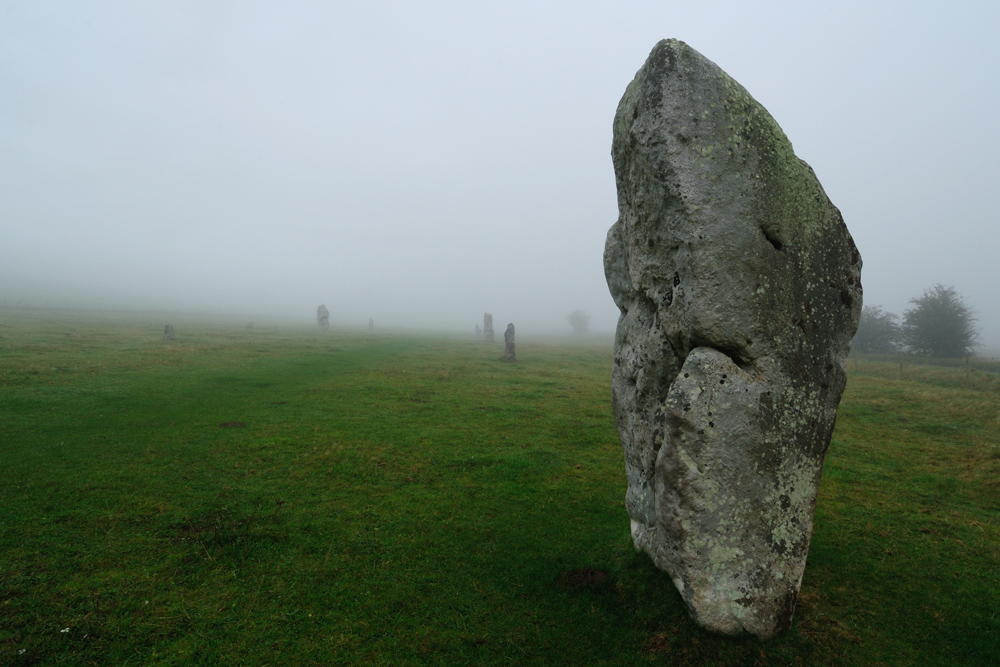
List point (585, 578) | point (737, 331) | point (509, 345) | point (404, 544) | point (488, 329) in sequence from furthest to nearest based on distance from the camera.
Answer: point (488, 329) < point (509, 345) < point (404, 544) < point (585, 578) < point (737, 331)

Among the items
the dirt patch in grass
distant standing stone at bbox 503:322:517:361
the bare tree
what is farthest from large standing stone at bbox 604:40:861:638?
the bare tree

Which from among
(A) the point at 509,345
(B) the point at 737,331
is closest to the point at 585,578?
(B) the point at 737,331

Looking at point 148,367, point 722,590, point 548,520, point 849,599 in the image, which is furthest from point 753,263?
point 148,367

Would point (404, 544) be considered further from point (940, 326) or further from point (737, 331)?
point (940, 326)

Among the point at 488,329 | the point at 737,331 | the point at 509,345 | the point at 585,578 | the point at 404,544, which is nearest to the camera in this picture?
the point at 737,331

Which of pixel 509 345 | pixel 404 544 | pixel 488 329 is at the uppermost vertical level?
pixel 488 329

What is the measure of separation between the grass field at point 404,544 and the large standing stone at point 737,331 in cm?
81

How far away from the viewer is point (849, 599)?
5832 mm

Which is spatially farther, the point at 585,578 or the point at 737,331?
the point at 585,578

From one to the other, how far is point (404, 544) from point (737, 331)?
5.45 meters

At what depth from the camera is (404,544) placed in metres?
7.15

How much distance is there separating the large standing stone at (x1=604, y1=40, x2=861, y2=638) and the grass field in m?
0.81

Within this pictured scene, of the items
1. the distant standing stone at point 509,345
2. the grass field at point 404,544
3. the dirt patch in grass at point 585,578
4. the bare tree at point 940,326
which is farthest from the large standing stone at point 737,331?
the bare tree at point 940,326

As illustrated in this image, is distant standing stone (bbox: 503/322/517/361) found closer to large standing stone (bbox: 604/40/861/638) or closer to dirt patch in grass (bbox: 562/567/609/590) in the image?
dirt patch in grass (bbox: 562/567/609/590)
